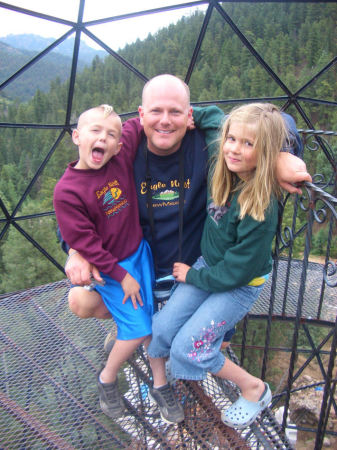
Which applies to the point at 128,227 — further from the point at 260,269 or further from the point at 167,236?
the point at 260,269

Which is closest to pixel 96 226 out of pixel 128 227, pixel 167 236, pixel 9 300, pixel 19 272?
pixel 128 227

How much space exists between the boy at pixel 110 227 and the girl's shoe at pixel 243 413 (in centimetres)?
70

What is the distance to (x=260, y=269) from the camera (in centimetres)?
199

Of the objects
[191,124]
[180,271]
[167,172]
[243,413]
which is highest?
[191,124]

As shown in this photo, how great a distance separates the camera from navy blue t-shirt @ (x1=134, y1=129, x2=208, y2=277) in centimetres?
225

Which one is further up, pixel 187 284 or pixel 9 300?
pixel 187 284

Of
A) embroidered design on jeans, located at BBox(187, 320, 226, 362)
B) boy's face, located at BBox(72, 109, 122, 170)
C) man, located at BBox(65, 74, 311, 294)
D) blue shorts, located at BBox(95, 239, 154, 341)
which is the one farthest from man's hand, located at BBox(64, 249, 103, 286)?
embroidered design on jeans, located at BBox(187, 320, 226, 362)

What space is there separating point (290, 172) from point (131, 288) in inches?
45.6

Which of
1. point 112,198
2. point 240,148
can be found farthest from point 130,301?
point 240,148

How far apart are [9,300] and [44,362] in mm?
1210

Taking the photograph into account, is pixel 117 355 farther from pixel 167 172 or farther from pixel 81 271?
pixel 167 172

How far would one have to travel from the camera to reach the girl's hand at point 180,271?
2176 millimetres

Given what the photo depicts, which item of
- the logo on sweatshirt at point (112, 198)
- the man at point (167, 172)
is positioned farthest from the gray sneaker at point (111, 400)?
the logo on sweatshirt at point (112, 198)

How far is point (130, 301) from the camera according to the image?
225 cm
